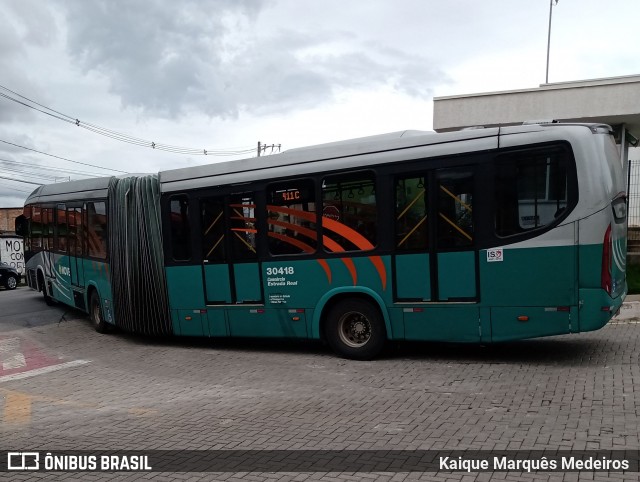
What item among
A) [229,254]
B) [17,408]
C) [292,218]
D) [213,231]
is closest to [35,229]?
[213,231]

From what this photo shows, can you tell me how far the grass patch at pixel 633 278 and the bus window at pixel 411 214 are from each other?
7066 millimetres

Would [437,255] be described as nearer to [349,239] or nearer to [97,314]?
[349,239]

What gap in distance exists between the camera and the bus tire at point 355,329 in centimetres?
893

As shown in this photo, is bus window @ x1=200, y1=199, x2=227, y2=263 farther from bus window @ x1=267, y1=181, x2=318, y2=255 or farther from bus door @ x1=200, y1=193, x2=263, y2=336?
bus window @ x1=267, y1=181, x2=318, y2=255

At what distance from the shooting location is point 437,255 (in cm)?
835

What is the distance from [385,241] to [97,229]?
6.76 metres

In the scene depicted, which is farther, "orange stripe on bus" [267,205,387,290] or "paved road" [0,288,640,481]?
"orange stripe on bus" [267,205,387,290]

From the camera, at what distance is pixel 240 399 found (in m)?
A: 7.31

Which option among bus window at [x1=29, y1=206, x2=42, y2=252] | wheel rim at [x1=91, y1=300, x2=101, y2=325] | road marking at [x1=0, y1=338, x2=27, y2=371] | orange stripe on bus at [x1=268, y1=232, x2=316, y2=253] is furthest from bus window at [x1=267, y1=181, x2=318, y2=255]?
bus window at [x1=29, y1=206, x2=42, y2=252]

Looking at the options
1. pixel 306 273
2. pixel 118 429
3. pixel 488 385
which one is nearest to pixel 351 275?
pixel 306 273

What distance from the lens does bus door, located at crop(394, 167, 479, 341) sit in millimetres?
8195

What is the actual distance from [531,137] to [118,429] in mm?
5901

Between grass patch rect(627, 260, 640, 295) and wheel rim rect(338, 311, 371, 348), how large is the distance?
280 inches

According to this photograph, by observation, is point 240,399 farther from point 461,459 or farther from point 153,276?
point 153,276
